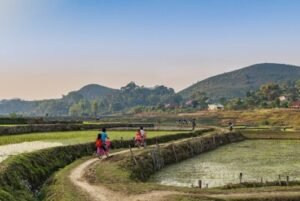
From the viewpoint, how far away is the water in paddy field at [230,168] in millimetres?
40188

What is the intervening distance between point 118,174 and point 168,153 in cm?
1982

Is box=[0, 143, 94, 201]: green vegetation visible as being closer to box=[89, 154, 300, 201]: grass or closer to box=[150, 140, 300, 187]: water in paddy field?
box=[89, 154, 300, 201]: grass

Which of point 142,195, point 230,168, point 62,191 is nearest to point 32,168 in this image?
point 62,191

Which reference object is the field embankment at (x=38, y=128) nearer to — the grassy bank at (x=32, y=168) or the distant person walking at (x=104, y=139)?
the grassy bank at (x=32, y=168)

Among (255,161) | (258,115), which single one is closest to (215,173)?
(255,161)

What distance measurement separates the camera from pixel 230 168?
4731 cm

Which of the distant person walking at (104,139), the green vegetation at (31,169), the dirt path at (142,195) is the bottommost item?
the dirt path at (142,195)

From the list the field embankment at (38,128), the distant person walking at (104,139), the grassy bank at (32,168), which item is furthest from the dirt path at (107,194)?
the field embankment at (38,128)

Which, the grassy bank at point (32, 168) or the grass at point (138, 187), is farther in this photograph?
the grassy bank at point (32, 168)

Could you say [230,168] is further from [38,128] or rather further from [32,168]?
[38,128]

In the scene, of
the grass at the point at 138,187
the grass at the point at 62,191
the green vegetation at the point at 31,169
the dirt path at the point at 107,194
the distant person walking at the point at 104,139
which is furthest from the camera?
the distant person walking at the point at 104,139

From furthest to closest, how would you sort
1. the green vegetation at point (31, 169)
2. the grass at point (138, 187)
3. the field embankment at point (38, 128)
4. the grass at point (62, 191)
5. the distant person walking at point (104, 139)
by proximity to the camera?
the field embankment at point (38, 128) < the distant person walking at point (104, 139) < the green vegetation at point (31, 169) < the grass at point (138, 187) < the grass at point (62, 191)

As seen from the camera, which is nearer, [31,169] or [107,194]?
[107,194]

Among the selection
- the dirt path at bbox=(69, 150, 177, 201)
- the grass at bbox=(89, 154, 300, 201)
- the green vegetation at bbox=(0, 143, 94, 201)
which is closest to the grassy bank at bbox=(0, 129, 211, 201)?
the green vegetation at bbox=(0, 143, 94, 201)
